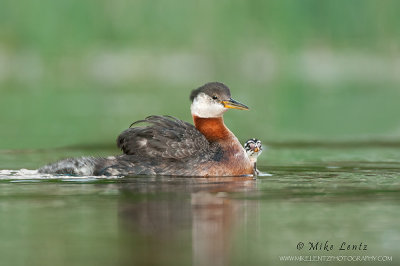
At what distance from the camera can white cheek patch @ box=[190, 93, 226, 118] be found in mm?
13617

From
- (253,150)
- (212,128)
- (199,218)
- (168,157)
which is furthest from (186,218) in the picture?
(212,128)

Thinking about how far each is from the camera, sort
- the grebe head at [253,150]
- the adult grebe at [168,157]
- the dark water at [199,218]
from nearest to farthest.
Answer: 1. the dark water at [199,218]
2. the adult grebe at [168,157]
3. the grebe head at [253,150]

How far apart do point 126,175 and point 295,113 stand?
45.5 feet

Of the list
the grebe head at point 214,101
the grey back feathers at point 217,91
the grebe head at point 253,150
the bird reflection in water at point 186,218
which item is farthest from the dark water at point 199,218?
the grey back feathers at point 217,91

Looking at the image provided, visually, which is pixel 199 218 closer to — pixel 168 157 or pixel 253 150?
pixel 168 157

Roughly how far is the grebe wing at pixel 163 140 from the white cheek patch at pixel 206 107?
46 cm

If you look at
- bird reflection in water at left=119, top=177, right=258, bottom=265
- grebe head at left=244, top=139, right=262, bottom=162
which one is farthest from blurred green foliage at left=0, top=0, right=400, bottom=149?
bird reflection in water at left=119, top=177, right=258, bottom=265

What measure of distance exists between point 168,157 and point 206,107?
1.11 metres

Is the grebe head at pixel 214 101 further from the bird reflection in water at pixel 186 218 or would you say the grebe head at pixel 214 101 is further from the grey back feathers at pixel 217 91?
the bird reflection in water at pixel 186 218

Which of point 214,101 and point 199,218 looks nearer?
point 199,218

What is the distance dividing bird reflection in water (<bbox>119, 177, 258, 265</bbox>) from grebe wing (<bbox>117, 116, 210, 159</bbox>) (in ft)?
2.72

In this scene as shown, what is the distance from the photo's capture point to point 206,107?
1364 cm

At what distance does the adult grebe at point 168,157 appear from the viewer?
12.9 metres
